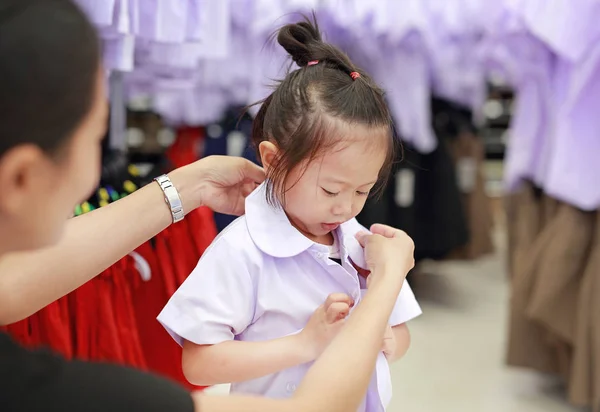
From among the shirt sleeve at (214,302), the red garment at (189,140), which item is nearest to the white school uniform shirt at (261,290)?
the shirt sleeve at (214,302)

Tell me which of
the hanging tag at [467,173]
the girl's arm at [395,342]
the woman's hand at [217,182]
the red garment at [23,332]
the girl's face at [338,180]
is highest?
the girl's face at [338,180]

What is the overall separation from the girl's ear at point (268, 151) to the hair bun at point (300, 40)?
0.13 meters

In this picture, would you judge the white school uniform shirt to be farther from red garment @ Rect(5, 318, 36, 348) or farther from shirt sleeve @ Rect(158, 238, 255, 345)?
red garment @ Rect(5, 318, 36, 348)

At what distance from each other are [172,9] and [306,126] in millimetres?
679

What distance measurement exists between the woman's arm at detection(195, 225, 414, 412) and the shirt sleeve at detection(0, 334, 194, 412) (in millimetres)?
51

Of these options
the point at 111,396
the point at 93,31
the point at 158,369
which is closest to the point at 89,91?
the point at 93,31

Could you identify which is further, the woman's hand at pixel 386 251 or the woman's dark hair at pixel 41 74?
the woman's hand at pixel 386 251

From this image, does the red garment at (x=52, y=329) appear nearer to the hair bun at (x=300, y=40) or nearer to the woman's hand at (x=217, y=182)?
the woman's hand at (x=217, y=182)

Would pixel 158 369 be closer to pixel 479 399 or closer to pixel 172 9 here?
pixel 172 9

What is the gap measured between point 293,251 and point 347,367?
7.8 inches

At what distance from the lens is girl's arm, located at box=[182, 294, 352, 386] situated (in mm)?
828

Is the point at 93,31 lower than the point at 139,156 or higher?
higher

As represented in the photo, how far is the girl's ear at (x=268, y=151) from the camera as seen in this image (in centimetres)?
90

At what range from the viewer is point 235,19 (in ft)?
8.26
